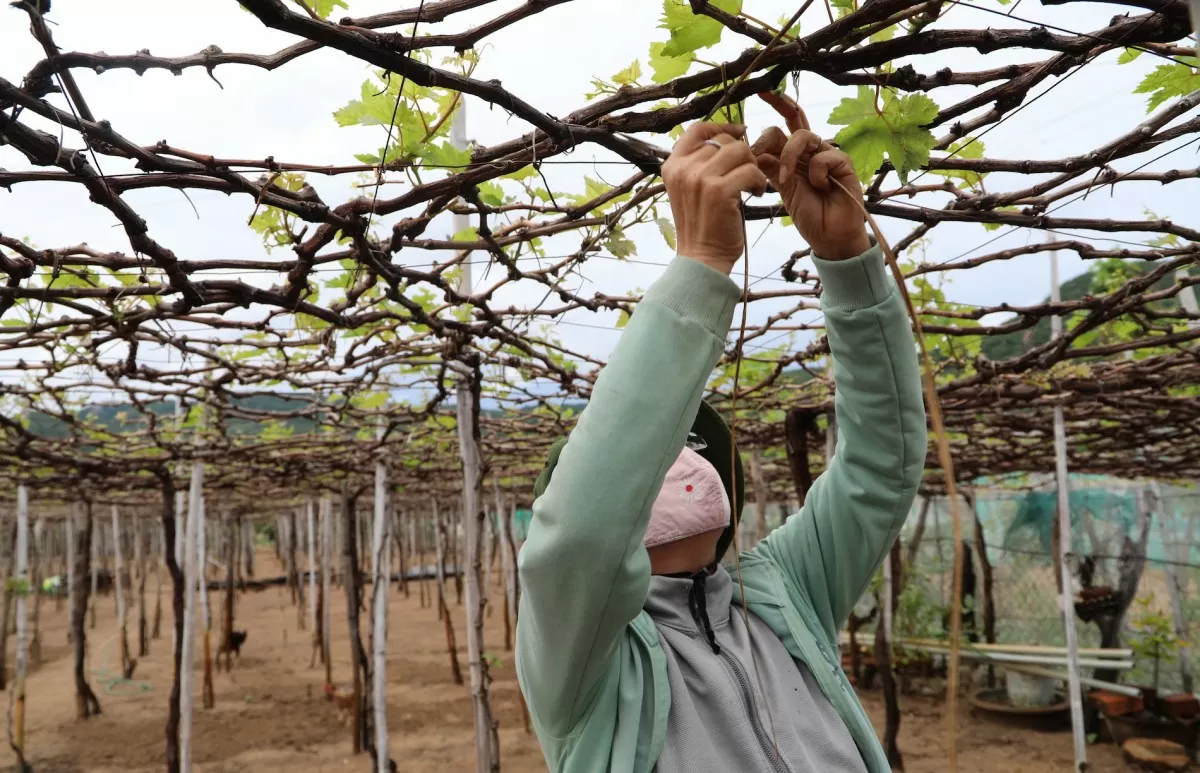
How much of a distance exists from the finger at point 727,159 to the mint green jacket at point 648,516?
0.12 meters

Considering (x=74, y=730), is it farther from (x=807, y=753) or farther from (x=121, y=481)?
(x=807, y=753)

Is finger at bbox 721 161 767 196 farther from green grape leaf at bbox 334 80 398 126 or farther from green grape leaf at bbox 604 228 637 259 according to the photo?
green grape leaf at bbox 604 228 637 259

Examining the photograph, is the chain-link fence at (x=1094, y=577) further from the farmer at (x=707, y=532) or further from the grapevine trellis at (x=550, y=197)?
the farmer at (x=707, y=532)

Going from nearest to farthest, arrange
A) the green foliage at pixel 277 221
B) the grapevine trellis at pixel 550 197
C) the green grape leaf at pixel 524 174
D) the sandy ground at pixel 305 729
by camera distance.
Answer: the grapevine trellis at pixel 550 197, the green foliage at pixel 277 221, the green grape leaf at pixel 524 174, the sandy ground at pixel 305 729

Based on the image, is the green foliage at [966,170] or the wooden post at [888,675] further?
the wooden post at [888,675]

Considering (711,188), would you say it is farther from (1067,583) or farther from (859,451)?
(1067,583)

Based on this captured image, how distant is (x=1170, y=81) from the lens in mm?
1425

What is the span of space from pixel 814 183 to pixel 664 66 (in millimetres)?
376

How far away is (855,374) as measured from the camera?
1.35 m

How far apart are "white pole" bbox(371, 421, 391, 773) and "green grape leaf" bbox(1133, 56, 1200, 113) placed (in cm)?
500

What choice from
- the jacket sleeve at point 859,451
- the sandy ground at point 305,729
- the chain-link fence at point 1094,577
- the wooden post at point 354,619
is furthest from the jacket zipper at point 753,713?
the chain-link fence at point 1094,577

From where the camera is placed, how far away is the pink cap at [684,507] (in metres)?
1.38

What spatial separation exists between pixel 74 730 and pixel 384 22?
32.9ft

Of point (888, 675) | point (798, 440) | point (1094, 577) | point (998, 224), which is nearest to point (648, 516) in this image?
point (998, 224)
